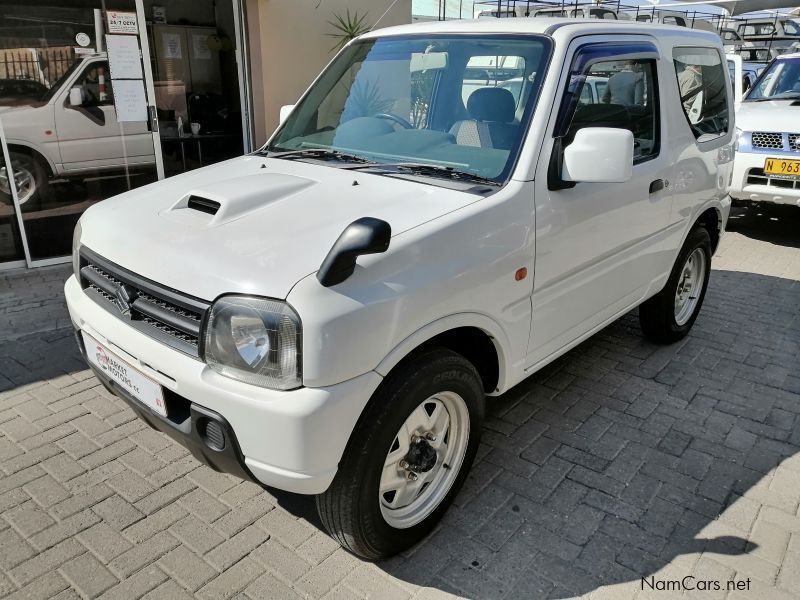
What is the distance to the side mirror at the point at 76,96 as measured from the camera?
6301mm

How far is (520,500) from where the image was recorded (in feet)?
9.68

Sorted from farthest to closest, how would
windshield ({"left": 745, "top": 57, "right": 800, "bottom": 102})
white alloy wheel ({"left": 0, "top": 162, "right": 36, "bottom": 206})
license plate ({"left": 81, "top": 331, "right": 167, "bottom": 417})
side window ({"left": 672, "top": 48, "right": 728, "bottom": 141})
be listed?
windshield ({"left": 745, "top": 57, "right": 800, "bottom": 102}), white alloy wheel ({"left": 0, "top": 162, "right": 36, "bottom": 206}), side window ({"left": 672, "top": 48, "right": 728, "bottom": 141}), license plate ({"left": 81, "top": 331, "right": 167, "bottom": 417})

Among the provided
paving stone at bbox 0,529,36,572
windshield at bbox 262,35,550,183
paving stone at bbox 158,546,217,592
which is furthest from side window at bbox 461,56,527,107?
paving stone at bbox 0,529,36,572

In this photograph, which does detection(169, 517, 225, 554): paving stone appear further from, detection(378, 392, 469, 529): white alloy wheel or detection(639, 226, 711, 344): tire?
detection(639, 226, 711, 344): tire

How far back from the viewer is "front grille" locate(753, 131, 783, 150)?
23.9 feet

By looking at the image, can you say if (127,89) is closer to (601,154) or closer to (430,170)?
(430,170)

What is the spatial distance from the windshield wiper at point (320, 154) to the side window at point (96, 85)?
3.86 meters

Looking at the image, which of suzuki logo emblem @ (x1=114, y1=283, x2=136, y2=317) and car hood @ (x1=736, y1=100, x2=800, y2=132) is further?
car hood @ (x1=736, y1=100, x2=800, y2=132)

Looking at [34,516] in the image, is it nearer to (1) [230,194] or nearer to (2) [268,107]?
(1) [230,194]

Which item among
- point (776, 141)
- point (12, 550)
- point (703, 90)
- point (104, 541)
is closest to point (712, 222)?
point (703, 90)

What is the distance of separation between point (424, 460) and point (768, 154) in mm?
6717

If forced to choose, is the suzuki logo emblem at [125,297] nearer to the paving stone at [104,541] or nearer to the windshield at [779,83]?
the paving stone at [104,541]

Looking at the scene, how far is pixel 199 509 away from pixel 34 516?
72 cm

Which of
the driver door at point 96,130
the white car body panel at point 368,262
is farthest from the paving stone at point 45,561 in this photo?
the driver door at point 96,130
